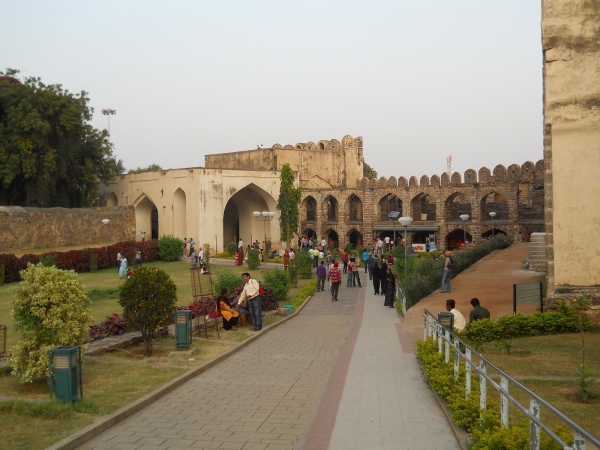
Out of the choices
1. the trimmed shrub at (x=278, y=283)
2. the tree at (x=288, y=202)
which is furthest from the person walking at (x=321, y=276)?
the tree at (x=288, y=202)

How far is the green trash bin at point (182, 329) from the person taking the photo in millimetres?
9352

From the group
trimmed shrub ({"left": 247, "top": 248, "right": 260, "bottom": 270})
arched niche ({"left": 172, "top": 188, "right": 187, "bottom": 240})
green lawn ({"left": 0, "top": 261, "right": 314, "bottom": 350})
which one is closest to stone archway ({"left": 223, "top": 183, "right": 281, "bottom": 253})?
arched niche ({"left": 172, "top": 188, "right": 187, "bottom": 240})

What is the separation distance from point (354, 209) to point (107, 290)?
22829 mm

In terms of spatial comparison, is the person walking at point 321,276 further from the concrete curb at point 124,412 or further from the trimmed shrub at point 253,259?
the concrete curb at point 124,412

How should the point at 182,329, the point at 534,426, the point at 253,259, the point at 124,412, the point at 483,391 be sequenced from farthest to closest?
the point at 253,259, the point at 182,329, the point at 124,412, the point at 483,391, the point at 534,426

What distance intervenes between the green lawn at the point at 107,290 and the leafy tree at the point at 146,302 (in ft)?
8.85

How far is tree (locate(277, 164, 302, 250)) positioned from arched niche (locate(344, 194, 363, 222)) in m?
8.35

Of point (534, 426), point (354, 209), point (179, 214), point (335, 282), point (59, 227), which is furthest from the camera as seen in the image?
point (354, 209)

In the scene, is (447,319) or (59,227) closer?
(447,319)

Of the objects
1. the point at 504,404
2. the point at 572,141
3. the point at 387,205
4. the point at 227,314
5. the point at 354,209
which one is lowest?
the point at 227,314

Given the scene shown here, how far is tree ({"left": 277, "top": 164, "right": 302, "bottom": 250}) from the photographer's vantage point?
29239mm

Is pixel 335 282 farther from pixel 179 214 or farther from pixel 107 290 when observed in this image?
pixel 179 214

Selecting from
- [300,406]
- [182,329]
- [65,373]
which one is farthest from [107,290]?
[300,406]

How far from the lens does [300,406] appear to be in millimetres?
6395
